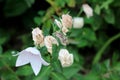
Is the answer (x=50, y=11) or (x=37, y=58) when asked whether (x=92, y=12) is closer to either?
(x=50, y=11)

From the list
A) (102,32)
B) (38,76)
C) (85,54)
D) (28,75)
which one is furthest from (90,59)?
(38,76)

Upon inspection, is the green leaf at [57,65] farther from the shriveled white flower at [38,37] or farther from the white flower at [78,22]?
the white flower at [78,22]

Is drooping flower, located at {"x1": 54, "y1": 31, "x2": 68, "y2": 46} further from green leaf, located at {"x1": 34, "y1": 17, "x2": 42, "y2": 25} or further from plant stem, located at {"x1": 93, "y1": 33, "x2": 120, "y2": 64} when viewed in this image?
plant stem, located at {"x1": 93, "y1": 33, "x2": 120, "y2": 64}

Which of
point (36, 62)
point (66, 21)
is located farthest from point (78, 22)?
point (36, 62)

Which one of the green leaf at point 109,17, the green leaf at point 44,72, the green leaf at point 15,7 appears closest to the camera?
the green leaf at point 44,72

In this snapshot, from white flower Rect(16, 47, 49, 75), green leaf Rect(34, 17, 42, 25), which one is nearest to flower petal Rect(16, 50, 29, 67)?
white flower Rect(16, 47, 49, 75)

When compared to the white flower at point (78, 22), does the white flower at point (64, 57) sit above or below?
above

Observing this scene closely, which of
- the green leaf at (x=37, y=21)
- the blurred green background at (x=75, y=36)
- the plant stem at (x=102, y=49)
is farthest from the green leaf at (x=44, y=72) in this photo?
the plant stem at (x=102, y=49)

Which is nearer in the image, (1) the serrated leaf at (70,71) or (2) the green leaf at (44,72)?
(2) the green leaf at (44,72)

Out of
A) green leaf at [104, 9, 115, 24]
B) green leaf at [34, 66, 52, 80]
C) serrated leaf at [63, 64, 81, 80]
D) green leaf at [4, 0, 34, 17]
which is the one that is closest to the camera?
green leaf at [34, 66, 52, 80]
